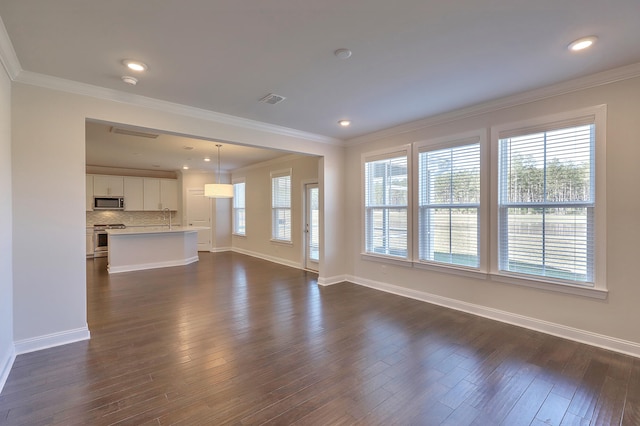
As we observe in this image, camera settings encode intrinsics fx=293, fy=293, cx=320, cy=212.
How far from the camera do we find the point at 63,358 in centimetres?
278

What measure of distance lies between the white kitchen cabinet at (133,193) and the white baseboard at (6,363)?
745cm

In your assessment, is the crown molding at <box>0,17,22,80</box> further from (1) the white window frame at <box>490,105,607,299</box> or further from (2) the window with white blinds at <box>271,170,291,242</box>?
(2) the window with white blinds at <box>271,170,291,242</box>

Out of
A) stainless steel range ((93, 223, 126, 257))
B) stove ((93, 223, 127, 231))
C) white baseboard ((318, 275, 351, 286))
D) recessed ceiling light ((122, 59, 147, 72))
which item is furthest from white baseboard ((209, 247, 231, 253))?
recessed ceiling light ((122, 59, 147, 72))

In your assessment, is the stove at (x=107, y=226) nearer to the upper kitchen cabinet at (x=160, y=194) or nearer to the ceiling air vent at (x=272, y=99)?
the upper kitchen cabinet at (x=160, y=194)

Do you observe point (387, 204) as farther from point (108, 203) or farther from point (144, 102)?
point (108, 203)

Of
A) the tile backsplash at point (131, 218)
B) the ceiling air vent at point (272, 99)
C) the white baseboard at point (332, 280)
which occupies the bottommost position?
the white baseboard at point (332, 280)

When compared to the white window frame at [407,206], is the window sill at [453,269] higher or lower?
lower

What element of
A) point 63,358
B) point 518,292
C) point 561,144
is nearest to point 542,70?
point 561,144

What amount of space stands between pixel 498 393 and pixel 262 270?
532cm

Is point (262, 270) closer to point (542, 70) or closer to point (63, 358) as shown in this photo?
point (63, 358)

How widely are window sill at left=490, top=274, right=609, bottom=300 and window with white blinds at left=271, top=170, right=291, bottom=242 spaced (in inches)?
192

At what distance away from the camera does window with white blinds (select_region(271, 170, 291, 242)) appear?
7504mm

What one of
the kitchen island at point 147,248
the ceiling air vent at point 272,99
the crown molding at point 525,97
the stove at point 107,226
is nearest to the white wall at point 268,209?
the kitchen island at point 147,248

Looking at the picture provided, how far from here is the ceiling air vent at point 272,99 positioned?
348 cm
